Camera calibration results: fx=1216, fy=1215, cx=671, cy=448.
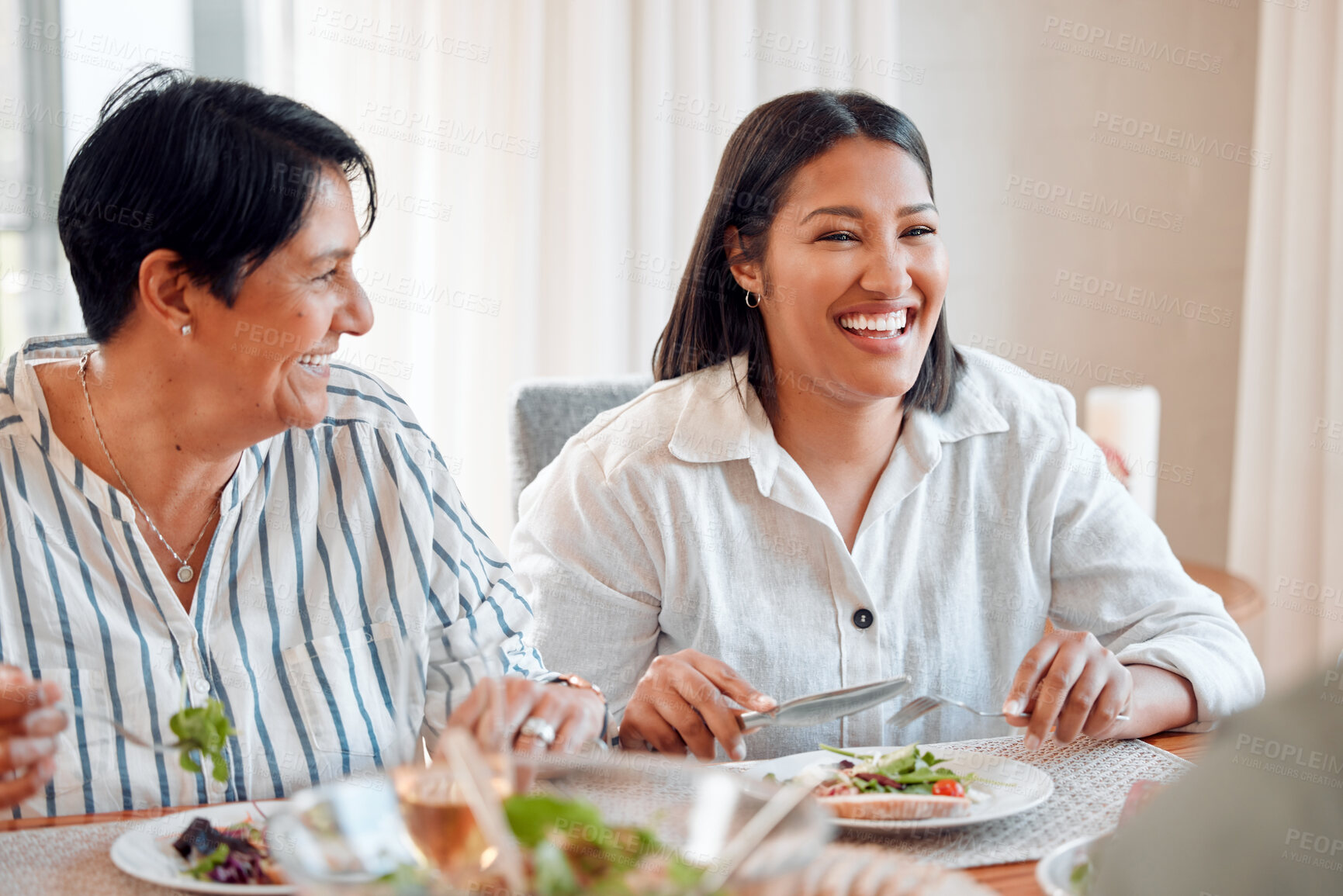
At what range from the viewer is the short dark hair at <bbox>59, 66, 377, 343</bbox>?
115 cm

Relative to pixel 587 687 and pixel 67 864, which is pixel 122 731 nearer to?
pixel 67 864

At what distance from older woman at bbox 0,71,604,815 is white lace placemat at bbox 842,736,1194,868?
0.33 metres

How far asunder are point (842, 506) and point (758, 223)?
0.40 meters

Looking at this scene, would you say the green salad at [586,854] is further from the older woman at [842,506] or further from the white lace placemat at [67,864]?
the older woman at [842,506]

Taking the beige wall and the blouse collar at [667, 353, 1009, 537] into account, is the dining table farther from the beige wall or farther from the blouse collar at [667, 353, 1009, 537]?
the beige wall

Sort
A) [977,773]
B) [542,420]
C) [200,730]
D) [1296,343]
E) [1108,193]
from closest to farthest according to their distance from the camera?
[200,730] → [977,773] → [542,420] → [1296,343] → [1108,193]

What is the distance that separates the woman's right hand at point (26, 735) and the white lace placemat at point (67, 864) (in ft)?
0.15

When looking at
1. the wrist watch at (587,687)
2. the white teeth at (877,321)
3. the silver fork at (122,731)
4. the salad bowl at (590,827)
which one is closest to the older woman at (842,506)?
the white teeth at (877,321)

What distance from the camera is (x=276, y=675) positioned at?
122cm

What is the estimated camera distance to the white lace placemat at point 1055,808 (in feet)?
2.91

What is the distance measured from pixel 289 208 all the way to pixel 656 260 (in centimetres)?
218

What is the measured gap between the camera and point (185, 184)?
45.2 inches

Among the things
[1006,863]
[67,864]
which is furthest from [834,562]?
[67,864]

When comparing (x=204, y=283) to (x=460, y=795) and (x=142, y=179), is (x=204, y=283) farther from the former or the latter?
(x=460, y=795)
